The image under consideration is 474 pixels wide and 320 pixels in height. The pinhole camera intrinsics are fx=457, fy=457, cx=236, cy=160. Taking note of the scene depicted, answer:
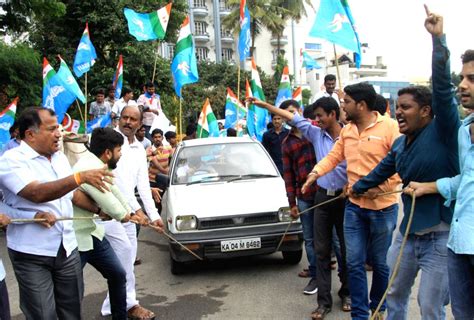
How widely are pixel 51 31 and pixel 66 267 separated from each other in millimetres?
17838

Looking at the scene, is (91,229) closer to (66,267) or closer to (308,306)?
(66,267)

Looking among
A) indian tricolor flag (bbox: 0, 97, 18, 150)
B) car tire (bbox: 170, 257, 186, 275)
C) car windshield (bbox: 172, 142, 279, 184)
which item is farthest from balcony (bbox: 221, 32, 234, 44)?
car tire (bbox: 170, 257, 186, 275)

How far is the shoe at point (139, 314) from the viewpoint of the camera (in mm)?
4359

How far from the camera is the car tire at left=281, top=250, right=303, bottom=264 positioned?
5793 mm

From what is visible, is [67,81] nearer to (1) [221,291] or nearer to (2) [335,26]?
(2) [335,26]

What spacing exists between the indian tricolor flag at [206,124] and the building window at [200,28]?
4257 centimetres

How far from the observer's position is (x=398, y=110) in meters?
2.97

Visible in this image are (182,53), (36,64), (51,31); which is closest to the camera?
(182,53)

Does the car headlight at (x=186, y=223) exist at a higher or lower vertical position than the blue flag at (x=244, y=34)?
lower

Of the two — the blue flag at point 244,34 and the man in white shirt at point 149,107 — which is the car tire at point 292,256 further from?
the blue flag at point 244,34

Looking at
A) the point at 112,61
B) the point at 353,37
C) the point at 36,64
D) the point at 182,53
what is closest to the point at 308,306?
the point at 353,37

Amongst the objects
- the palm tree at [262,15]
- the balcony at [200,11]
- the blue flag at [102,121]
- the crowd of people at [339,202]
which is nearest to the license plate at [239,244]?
the crowd of people at [339,202]

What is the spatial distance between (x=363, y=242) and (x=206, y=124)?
818cm

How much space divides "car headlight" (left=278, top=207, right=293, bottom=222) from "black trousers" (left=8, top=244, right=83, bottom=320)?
9.17ft
